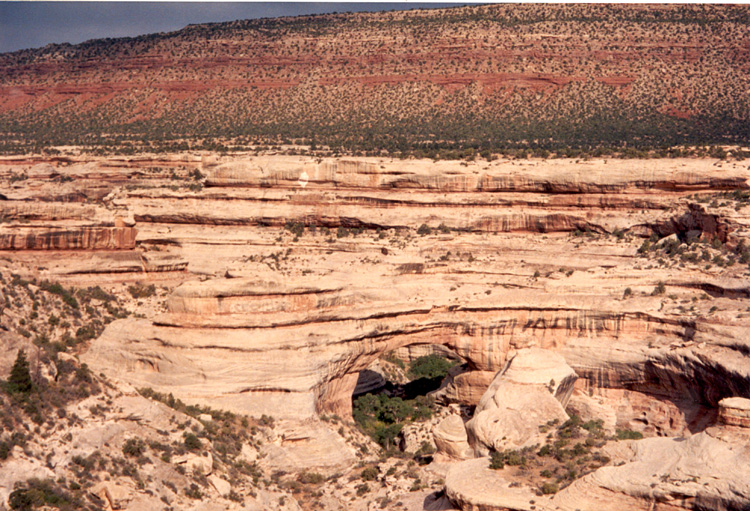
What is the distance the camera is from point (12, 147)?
69.4 metres

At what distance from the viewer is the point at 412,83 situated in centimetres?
8100

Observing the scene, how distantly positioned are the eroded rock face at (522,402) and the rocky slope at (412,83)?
30.0 meters

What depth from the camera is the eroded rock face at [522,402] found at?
27.7 m

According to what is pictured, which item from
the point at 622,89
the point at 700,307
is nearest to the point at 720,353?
the point at 700,307

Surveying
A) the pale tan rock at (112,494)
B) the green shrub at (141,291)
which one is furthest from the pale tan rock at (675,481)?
the green shrub at (141,291)

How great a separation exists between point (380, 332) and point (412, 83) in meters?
50.0

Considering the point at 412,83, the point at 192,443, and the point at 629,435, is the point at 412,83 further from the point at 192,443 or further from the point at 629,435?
the point at 192,443

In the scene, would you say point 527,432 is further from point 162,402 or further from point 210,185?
point 210,185

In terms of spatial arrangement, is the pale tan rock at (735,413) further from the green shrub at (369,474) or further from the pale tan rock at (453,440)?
the green shrub at (369,474)

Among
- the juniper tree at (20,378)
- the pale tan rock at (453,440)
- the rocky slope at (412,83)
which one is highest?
the rocky slope at (412,83)

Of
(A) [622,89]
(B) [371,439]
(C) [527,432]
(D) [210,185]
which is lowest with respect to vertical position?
(B) [371,439]

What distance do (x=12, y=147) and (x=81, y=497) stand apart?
5129 cm

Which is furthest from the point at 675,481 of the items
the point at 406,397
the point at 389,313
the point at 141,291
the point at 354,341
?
the point at 141,291

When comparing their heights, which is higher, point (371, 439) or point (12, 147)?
point (12, 147)
